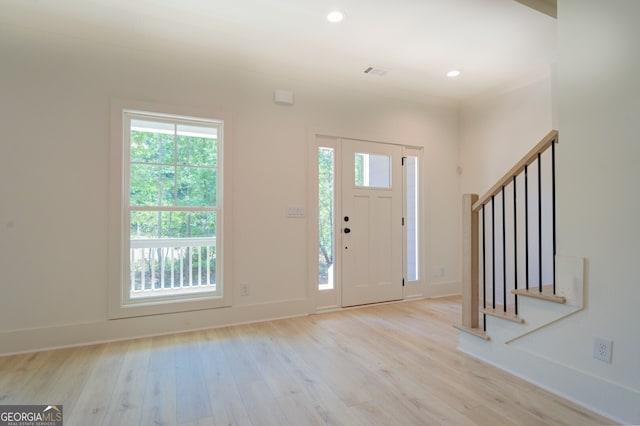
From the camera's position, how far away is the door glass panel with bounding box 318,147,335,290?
151 inches

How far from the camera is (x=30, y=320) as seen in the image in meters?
2.63

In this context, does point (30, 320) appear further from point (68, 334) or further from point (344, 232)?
point (344, 232)

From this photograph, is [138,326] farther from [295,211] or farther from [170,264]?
[295,211]

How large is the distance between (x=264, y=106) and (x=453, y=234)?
3259mm

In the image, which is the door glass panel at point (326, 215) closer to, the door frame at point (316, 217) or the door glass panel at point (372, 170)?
the door frame at point (316, 217)

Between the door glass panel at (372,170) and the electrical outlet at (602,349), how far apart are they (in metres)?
2.72

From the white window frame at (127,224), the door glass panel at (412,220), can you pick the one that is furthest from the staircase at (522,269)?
the white window frame at (127,224)

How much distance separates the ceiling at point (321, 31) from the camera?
8.46ft

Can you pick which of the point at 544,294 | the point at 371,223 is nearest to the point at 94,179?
the point at 371,223

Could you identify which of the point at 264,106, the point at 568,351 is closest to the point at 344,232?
the point at 264,106

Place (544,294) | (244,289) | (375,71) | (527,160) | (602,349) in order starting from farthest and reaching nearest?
(375,71) → (244,289) → (527,160) → (544,294) → (602,349)

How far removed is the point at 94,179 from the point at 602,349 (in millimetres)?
3984

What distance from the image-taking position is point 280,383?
2.13 metres

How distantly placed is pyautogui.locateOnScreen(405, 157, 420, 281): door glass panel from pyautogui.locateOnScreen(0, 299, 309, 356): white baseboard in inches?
65.9
